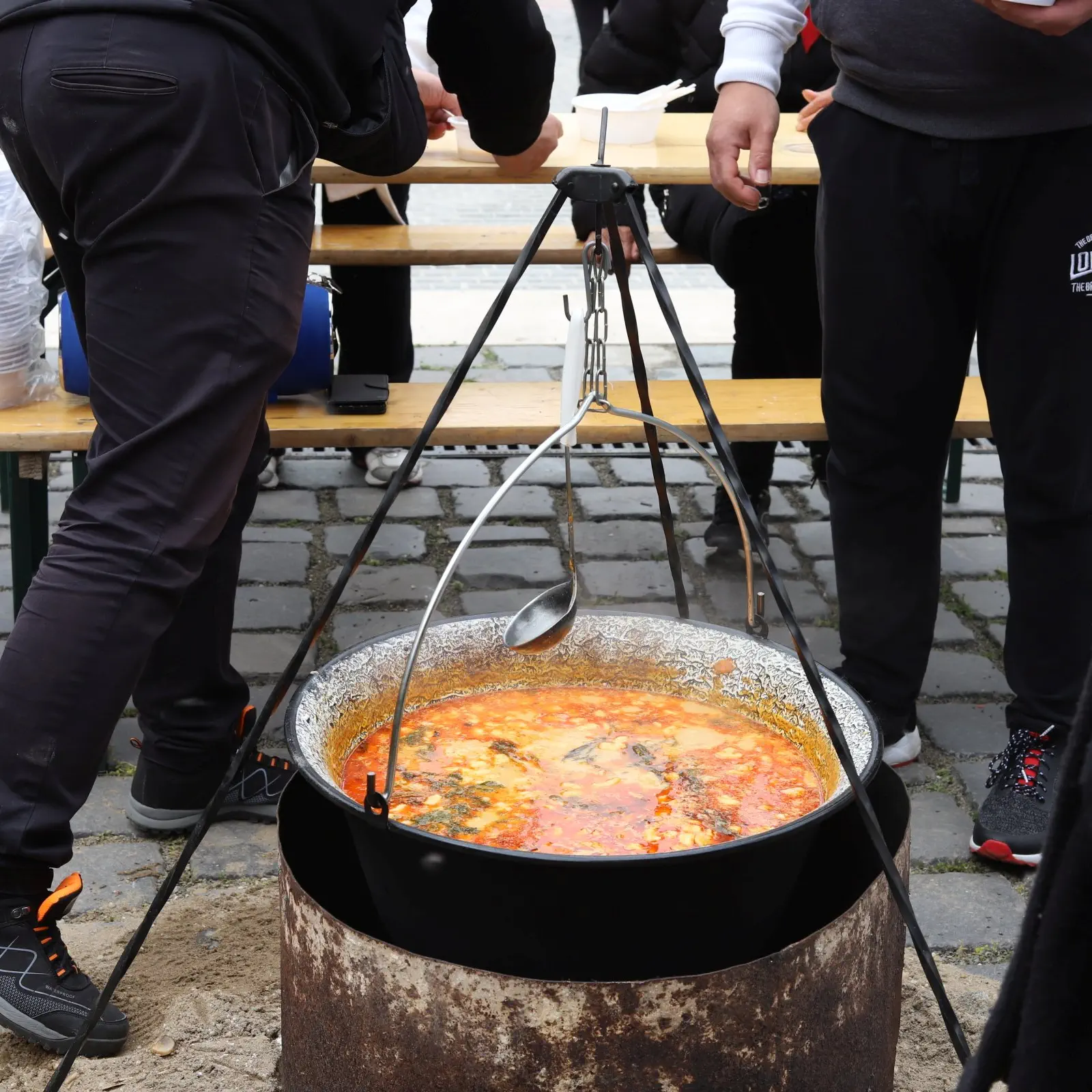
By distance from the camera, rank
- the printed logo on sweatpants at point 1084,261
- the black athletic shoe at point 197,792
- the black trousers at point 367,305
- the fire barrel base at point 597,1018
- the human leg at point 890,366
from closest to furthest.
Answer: the fire barrel base at point 597,1018, the printed logo on sweatpants at point 1084,261, the human leg at point 890,366, the black athletic shoe at point 197,792, the black trousers at point 367,305

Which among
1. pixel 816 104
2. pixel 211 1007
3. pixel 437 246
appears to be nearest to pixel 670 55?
pixel 437 246

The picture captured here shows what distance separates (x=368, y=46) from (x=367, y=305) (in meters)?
2.52

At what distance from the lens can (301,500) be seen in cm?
493

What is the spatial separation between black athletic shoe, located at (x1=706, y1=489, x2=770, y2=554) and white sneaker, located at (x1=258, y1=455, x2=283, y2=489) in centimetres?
163

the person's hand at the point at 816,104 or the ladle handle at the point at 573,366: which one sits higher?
the person's hand at the point at 816,104

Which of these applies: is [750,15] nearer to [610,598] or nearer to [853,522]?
[853,522]

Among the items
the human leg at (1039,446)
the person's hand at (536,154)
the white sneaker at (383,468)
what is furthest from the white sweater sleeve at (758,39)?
the white sneaker at (383,468)

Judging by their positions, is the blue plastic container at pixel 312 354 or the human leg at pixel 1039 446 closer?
the human leg at pixel 1039 446

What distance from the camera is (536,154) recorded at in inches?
133

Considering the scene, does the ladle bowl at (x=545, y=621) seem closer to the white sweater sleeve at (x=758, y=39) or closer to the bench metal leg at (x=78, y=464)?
the white sweater sleeve at (x=758, y=39)

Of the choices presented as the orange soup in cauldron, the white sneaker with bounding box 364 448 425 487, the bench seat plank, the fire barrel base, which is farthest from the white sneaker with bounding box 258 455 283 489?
the fire barrel base

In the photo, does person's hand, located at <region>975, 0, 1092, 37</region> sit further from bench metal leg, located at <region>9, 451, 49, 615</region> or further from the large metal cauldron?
bench metal leg, located at <region>9, 451, 49, 615</region>

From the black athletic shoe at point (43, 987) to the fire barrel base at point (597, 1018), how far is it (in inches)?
19.1

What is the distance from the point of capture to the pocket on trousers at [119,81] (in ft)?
6.82
